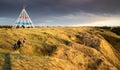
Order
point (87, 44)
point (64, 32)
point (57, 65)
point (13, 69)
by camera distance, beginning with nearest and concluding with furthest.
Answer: point (13, 69)
point (57, 65)
point (87, 44)
point (64, 32)

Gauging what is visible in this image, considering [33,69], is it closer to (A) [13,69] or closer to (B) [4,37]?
(A) [13,69]

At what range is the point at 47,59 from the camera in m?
53.0

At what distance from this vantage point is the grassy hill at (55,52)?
50.2 meters

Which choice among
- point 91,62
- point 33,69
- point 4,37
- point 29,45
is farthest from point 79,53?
point 33,69

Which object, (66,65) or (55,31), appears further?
(55,31)

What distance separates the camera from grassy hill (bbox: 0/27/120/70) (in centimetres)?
5019

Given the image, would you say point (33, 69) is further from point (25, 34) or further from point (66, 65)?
point (25, 34)

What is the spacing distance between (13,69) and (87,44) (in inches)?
1291

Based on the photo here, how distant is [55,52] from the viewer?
6125 centimetres

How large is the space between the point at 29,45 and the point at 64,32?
840 inches

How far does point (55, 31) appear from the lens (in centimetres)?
8069

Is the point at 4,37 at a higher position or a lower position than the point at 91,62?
higher

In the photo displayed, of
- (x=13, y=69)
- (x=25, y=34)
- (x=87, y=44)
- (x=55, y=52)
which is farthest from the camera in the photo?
(x=87, y=44)

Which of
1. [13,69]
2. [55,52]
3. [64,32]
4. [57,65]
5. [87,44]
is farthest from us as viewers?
[64,32]
